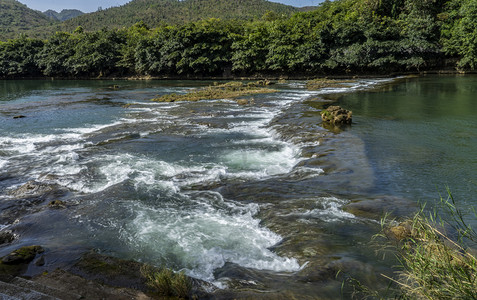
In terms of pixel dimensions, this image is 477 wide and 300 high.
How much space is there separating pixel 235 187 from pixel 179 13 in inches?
5836

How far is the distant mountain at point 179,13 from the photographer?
13352 cm

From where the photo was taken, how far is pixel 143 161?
11.0 metres

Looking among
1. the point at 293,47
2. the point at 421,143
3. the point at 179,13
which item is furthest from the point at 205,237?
the point at 179,13

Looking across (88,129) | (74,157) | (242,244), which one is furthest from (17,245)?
(88,129)

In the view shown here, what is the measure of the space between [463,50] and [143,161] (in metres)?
45.4

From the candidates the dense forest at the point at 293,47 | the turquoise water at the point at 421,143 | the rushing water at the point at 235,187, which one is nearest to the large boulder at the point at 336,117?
the turquoise water at the point at 421,143

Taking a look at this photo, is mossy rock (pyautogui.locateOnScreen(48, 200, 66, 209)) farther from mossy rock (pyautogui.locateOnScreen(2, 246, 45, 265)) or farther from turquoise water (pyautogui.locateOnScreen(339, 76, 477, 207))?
turquoise water (pyautogui.locateOnScreen(339, 76, 477, 207))

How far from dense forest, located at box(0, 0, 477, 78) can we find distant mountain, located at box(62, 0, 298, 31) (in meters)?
73.5

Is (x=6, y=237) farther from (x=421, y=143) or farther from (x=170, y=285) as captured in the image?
(x=421, y=143)

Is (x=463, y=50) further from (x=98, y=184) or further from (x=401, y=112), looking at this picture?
(x=98, y=184)

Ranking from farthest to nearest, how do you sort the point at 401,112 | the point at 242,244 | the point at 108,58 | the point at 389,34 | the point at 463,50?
1. the point at 108,58
2. the point at 389,34
3. the point at 463,50
4. the point at 401,112
5. the point at 242,244

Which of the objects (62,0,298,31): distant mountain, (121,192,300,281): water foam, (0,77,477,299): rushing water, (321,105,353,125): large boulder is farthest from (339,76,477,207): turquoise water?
(62,0,298,31): distant mountain

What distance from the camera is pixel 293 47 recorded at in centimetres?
4788

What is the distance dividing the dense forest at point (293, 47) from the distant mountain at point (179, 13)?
7346 cm
